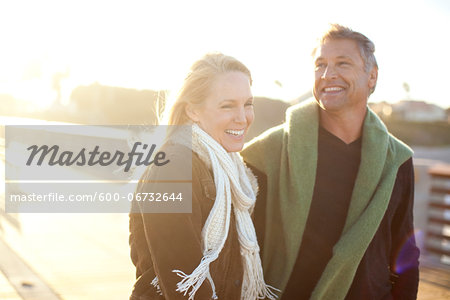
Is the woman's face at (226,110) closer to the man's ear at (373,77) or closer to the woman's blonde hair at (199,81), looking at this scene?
the woman's blonde hair at (199,81)

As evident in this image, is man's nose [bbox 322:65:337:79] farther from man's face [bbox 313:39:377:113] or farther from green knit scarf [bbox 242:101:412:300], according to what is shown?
green knit scarf [bbox 242:101:412:300]

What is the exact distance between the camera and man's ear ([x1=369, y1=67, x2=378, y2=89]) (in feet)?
7.45

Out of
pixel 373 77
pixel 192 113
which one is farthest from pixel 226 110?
pixel 373 77

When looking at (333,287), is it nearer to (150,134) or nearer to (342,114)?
(342,114)

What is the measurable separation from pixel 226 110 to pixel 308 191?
0.69 meters

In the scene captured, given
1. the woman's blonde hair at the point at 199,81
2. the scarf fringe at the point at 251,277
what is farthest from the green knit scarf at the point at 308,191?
the woman's blonde hair at the point at 199,81

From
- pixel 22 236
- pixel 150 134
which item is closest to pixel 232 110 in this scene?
pixel 150 134

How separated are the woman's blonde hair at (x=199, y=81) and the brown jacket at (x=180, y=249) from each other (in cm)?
20

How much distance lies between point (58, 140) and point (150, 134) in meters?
5.04

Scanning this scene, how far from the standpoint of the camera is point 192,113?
1.77 meters

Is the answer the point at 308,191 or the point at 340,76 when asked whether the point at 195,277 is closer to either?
the point at 308,191

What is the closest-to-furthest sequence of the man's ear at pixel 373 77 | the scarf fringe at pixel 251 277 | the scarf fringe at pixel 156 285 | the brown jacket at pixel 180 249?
the brown jacket at pixel 180 249
the scarf fringe at pixel 156 285
the scarf fringe at pixel 251 277
the man's ear at pixel 373 77

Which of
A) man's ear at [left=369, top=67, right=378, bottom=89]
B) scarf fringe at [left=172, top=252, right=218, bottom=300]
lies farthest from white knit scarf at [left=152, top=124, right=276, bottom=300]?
man's ear at [left=369, top=67, right=378, bottom=89]

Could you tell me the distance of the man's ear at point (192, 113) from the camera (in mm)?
1762
